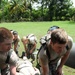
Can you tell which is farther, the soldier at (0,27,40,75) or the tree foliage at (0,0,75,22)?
the tree foliage at (0,0,75,22)

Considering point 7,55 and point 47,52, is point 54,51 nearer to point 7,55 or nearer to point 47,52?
point 47,52

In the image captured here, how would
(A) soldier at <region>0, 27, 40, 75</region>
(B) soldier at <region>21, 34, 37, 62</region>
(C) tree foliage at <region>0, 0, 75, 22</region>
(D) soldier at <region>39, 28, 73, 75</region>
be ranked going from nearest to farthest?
1. (A) soldier at <region>0, 27, 40, 75</region>
2. (D) soldier at <region>39, 28, 73, 75</region>
3. (B) soldier at <region>21, 34, 37, 62</region>
4. (C) tree foliage at <region>0, 0, 75, 22</region>

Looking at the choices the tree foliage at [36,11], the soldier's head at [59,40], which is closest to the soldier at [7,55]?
the soldier's head at [59,40]

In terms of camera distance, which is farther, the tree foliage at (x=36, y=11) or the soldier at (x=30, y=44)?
the tree foliage at (x=36, y=11)

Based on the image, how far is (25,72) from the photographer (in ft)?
15.2

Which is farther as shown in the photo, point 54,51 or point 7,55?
point 54,51

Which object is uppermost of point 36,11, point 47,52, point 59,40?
point 59,40

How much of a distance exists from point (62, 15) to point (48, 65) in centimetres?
4696

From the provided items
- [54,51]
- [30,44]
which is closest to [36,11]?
[30,44]

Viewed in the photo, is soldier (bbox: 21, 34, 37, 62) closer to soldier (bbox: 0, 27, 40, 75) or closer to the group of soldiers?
the group of soldiers

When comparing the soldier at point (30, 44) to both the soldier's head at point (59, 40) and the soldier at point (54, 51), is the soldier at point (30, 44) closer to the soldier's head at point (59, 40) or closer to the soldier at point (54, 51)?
the soldier at point (54, 51)

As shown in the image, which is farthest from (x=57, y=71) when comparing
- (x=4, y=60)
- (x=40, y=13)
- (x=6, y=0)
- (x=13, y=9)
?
(x=6, y=0)

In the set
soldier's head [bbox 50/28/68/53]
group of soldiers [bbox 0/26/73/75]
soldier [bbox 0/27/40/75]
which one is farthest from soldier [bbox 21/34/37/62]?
soldier's head [bbox 50/28/68/53]

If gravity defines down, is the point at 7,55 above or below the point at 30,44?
above
